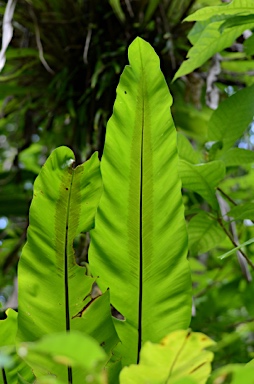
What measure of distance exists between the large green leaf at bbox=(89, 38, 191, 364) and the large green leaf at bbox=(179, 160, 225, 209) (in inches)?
4.7

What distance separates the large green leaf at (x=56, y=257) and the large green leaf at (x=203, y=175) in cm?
14

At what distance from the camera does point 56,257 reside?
30 cm

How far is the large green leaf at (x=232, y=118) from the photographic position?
471 mm

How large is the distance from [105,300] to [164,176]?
0.09 metres

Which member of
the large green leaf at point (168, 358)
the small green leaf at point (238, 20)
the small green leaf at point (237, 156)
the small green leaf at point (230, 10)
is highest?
the small green leaf at point (230, 10)

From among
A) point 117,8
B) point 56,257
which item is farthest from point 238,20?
point 117,8

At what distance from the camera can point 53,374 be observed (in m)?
0.28

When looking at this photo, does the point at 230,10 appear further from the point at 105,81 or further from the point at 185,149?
the point at 105,81

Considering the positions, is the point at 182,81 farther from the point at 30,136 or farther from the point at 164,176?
the point at 164,176

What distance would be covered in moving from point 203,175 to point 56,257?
0.18 metres

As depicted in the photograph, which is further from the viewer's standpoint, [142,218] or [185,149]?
[185,149]

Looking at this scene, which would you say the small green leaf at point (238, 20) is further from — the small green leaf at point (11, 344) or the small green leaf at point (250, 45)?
the small green leaf at point (11, 344)

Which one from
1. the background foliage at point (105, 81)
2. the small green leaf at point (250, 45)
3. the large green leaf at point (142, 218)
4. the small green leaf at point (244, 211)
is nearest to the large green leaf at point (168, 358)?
the large green leaf at point (142, 218)

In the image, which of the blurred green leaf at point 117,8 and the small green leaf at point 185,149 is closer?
the small green leaf at point 185,149
